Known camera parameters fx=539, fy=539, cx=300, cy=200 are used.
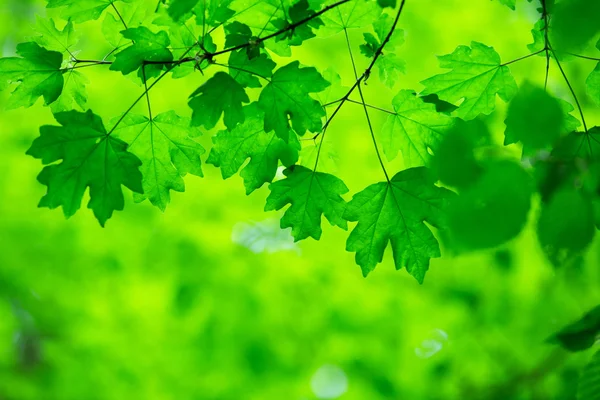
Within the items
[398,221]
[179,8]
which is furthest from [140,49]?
[398,221]

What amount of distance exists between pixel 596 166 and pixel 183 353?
16.1 feet

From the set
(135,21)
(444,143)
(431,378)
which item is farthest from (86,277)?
(444,143)

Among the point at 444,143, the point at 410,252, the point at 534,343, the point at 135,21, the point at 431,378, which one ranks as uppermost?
the point at 534,343

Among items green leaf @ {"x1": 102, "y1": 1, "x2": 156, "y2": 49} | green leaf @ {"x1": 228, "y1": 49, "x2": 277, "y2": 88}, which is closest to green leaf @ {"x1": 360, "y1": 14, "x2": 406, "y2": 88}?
green leaf @ {"x1": 228, "y1": 49, "x2": 277, "y2": 88}

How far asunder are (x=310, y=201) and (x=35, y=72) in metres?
0.95

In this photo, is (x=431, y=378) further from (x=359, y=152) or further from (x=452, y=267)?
(x=359, y=152)

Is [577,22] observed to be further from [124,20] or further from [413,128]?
[124,20]

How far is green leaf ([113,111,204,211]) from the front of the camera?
5.76ft

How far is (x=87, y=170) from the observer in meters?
1.62

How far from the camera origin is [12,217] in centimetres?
572

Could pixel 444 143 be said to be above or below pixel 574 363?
below

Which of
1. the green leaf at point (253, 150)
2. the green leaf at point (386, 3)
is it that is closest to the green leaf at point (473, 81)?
the green leaf at point (386, 3)

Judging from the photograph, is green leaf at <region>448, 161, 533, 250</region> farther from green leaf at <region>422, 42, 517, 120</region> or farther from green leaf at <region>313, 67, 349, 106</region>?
green leaf at <region>313, 67, 349, 106</region>

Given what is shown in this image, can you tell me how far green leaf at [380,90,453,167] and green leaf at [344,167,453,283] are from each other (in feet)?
0.37
